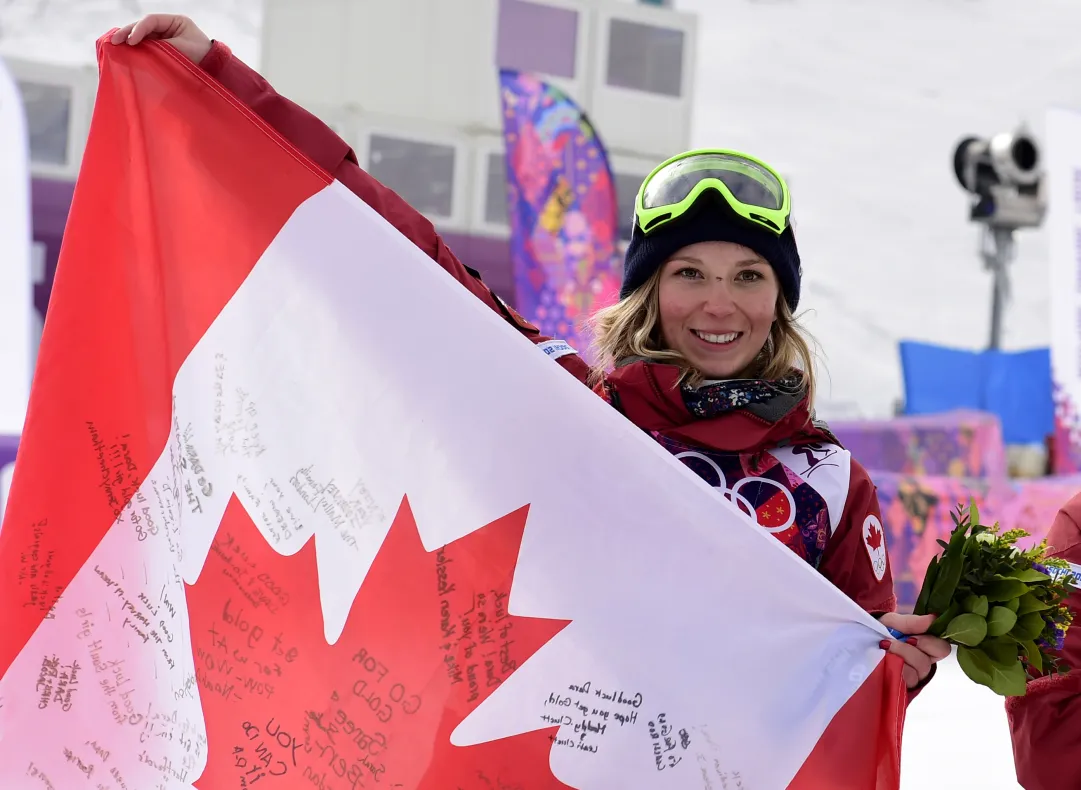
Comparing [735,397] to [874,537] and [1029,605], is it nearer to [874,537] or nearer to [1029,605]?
[874,537]

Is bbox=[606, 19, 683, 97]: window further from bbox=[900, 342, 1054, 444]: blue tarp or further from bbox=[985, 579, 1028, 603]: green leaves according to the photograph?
bbox=[985, 579, 1028, 603]: green leaves

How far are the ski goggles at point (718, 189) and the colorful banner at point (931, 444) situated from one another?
5.65 metres

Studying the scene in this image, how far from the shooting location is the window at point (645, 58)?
11.3 m

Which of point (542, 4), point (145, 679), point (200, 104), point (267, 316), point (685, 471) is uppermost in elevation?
point (542, 4)

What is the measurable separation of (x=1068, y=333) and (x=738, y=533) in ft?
17.5

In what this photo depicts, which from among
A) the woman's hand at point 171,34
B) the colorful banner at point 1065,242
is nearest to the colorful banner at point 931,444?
the colorful banner at point 1065,242

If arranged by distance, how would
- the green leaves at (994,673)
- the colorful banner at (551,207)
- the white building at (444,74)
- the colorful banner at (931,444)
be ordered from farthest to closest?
the white building at (444,74) → the colorful banner at (551,207) → the colorful banner at (931,444) → the green leaves at (994,673)

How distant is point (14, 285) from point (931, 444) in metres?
5.56

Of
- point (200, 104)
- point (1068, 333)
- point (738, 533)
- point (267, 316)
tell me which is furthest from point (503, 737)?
point (1068, 333)

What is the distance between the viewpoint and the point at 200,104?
6.16ft

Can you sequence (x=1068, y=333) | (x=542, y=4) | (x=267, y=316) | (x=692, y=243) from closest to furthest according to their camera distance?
1. (x=267, y=316)
2. (x=692, y=243)
3. (x=1068, y=333)
4. (x=542, y=4)

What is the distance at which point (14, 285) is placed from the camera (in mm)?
5398

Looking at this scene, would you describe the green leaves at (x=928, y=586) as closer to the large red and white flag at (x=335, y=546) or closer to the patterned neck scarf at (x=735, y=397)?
the large red and white flag at (x=335, y=546)

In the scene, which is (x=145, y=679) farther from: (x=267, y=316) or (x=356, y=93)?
(x=356, y=93)
